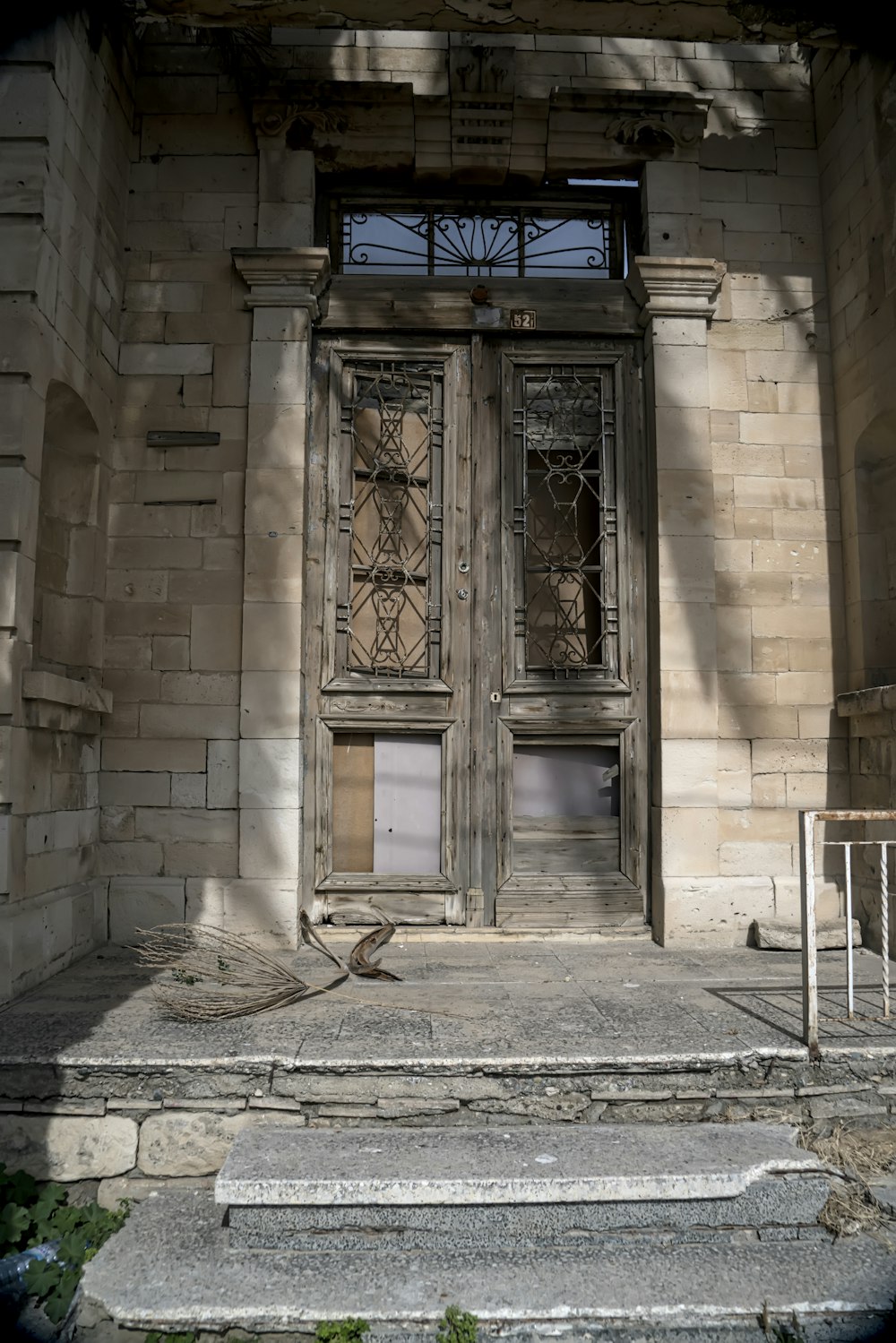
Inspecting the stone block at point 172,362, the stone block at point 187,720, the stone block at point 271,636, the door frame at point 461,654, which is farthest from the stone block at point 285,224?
the stone block at point 187,720

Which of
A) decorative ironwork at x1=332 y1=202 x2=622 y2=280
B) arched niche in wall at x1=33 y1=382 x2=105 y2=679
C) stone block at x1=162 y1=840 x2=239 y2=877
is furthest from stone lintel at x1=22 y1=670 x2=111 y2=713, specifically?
decorative ironwork at x1=332 y1=202 x2=622 y2=280

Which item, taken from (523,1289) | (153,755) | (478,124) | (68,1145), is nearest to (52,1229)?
(68,1145)

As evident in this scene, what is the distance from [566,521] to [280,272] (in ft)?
7.02

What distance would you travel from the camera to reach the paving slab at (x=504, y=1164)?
285 centimetres

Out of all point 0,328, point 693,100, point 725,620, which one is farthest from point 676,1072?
point 693,100

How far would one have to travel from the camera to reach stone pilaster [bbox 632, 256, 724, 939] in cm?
523

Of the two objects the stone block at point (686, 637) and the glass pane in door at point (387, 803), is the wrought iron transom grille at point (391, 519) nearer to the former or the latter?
the glass pane in door at point (387, 803)

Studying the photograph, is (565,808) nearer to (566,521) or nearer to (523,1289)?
(566,521)

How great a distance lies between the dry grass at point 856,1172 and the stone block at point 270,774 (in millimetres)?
2902

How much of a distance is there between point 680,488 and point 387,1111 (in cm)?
362

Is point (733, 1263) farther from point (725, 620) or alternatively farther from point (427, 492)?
point (427, 492)

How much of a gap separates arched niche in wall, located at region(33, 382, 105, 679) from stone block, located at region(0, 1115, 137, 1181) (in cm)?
229

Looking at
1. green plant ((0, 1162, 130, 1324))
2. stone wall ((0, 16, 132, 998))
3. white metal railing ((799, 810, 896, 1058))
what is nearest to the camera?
green plant ((0, 1162, 130, 1324))

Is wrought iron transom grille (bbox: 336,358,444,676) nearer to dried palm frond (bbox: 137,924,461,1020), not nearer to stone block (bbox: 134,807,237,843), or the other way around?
stone block (bbox: 134,807,237,843)
